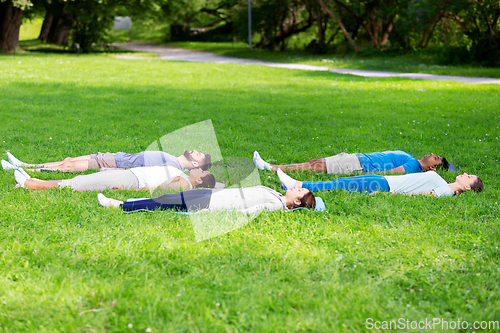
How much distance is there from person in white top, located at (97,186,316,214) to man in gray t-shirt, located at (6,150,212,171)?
1.10 meters

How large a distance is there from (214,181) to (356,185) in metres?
1.64

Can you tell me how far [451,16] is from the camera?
19.6 meters

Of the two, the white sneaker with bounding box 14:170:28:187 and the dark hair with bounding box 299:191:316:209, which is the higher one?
the white sneaker with bounding box 14:170:28:187

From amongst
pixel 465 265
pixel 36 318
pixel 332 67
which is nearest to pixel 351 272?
pixel 465 265

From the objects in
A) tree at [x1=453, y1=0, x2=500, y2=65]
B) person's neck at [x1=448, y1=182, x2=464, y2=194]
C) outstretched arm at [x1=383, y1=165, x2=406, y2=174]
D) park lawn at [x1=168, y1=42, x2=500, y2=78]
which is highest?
tree at [x1=453, y1=0, x2=500, y2=65]

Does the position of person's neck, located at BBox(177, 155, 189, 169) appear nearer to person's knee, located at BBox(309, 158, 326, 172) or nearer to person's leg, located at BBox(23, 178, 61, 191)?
person's leg, located at BBox(23, 178, 61, 191)

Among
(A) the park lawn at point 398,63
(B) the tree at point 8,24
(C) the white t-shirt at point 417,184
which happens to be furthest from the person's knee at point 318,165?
(B) the tree at point 8,24

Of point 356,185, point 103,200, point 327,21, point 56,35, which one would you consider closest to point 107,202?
point 103,200

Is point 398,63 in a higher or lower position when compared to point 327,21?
lower

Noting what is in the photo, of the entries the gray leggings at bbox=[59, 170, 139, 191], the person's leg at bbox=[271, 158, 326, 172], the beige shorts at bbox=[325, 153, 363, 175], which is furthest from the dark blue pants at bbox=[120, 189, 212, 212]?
the beige shorts at bbox=[325, 153, 363, 175]

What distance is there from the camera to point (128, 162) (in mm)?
5535

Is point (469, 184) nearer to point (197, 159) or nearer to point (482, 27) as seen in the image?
point (197, 159)

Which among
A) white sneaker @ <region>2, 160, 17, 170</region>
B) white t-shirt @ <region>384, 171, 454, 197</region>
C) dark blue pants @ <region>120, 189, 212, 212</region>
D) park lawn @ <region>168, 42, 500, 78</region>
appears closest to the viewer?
dark blue pants @ <region>120, 189, 212, 212</region>

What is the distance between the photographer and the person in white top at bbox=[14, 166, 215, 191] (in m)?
4.75
